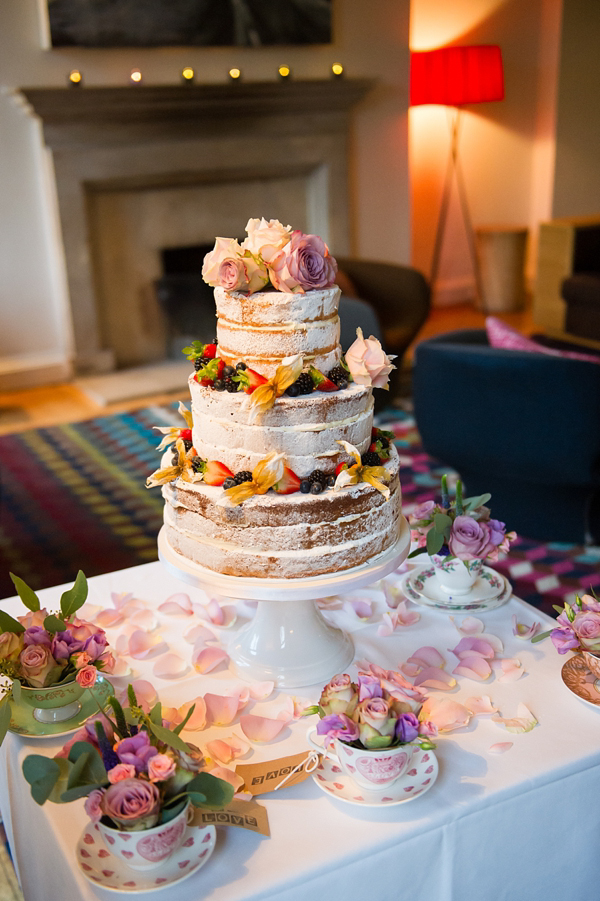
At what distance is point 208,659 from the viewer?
1.48 metres

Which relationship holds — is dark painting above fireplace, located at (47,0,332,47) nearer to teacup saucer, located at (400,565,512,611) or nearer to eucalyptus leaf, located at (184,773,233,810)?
teacup saucer, located at (400,565,512,611)

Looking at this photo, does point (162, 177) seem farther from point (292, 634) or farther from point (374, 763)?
point (374, 763)

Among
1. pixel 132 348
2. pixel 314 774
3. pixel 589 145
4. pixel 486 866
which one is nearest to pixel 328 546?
pixel 314 774

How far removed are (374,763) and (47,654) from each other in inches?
20.0

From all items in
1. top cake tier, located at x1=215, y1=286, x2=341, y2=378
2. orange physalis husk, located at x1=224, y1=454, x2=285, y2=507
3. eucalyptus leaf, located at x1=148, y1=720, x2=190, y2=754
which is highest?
top cake tier, located at x1=215, y1=286, x2=341, y2=378

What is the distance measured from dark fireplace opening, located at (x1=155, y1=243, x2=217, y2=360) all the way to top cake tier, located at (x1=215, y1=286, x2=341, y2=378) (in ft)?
13.2

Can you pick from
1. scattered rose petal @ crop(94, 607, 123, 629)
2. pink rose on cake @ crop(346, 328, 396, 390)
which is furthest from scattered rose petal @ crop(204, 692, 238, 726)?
pink rose on cake @ crop(346, 328, 396, 390)

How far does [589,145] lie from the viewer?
6590 mm

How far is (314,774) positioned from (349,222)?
4.81m

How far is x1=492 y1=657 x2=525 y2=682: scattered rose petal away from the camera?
4.62 ft

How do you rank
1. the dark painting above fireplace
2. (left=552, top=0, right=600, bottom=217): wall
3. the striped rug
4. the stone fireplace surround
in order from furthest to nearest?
(left=552, top=0, right=600, bottom=217): wall → the stone fireplace surround → the dark painting above fireplace → the striped rug

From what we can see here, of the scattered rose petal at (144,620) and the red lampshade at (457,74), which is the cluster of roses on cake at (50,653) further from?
the red lampshade at (457,74)

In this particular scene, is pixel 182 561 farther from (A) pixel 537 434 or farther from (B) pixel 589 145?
(B) pixel 589 145

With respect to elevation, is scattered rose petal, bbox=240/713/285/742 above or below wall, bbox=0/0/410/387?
below
